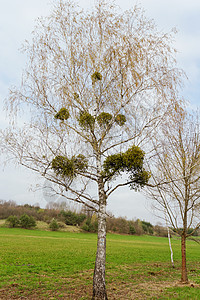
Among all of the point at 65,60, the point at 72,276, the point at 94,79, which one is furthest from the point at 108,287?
the point at 65,60

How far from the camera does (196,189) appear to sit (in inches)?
365

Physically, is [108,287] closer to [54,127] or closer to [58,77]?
[54,127]

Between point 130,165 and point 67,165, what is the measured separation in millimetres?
1838

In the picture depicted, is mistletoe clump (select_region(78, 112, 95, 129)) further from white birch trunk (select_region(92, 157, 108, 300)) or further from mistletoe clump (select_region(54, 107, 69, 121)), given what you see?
white birch trunk (select_region(92, 157, 108, 300))

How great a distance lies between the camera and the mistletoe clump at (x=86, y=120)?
6.74 m

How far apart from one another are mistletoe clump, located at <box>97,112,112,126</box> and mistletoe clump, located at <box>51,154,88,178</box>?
132cm

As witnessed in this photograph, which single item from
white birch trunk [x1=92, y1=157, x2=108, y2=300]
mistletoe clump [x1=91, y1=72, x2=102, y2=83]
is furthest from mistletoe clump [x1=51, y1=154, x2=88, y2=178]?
mistletoe clump [x1=91, y1=72, x2=102, y2=83]

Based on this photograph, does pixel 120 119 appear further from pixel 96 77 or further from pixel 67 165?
pixel 67 165

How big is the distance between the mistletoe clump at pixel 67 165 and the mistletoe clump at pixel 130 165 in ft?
2.54

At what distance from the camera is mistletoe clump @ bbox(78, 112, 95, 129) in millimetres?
6738

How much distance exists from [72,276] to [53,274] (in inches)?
43.8

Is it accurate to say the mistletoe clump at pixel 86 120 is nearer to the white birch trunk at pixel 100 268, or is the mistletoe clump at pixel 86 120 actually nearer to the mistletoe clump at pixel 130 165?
the mistletoe clump at pixel 130 165

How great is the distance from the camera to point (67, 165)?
634 cm

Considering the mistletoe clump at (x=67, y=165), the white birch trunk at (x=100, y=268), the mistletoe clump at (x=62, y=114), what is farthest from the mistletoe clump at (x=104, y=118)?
the white birch trunk at (x=100, y=268)
